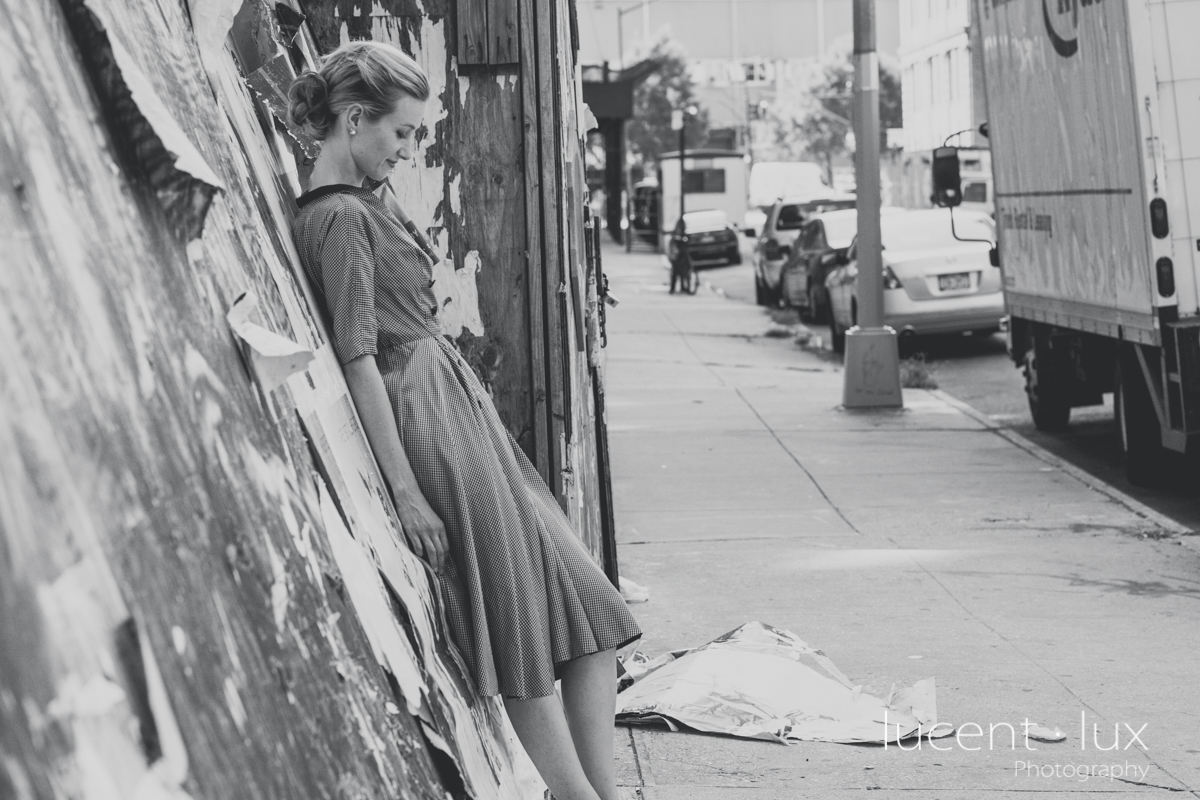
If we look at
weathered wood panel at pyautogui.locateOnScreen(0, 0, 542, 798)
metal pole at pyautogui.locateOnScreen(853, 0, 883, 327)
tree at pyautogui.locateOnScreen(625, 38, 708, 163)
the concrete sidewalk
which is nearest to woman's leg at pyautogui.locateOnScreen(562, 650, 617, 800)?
weathered wood panel at pyautogui.locateOnScreen(0, 0, 542, 798)

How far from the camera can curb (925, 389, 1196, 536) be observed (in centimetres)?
843

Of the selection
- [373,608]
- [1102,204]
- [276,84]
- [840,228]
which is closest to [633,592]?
[276,84]

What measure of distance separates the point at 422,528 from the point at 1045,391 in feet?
31.1

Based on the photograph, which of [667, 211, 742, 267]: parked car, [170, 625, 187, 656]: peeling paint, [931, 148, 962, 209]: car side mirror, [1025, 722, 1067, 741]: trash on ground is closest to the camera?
[170, 625, 187, 656]: peeling paint

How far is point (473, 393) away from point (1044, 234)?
28.5ft

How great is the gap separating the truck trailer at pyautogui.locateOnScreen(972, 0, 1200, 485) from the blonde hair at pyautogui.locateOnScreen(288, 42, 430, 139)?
625 centimetres

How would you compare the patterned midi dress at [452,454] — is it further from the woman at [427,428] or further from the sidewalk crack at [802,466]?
the sidewalk crack at [802,466]

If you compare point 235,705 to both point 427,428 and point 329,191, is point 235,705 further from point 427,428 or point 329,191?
point 329,191

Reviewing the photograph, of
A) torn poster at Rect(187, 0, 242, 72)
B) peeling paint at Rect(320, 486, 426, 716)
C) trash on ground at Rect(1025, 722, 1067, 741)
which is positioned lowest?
trash on ground at Rect(1025, 722, 1067, 741)

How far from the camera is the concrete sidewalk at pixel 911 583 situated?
14.8 feet

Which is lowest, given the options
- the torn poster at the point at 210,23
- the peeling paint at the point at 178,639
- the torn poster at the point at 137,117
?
the peeling paint at the point at 178,639

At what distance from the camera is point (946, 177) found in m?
12.5

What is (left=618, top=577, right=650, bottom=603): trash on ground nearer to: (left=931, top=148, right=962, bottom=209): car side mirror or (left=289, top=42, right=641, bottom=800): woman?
(left=289, top=42, right=641, bottom=800): woman

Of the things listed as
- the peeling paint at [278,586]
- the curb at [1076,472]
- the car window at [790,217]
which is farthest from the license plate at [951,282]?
the peeling paint at [278,586]
